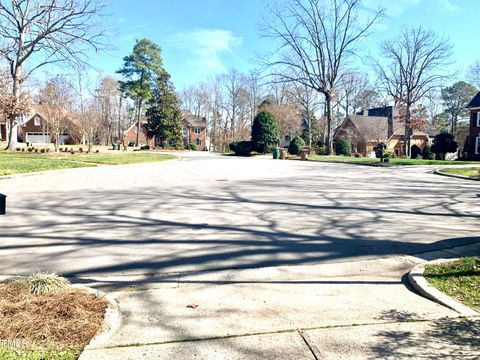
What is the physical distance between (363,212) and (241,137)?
2484 inches

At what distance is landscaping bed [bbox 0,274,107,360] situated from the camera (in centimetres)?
284

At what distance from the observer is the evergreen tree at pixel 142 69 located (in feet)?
210

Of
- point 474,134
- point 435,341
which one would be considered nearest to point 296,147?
point 474,134

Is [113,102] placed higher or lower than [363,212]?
higher

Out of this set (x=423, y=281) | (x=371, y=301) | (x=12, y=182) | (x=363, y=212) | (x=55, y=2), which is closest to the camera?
(x=371, y=301)

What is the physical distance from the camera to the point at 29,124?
229ft

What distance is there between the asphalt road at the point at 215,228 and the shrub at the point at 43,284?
28.7 inches

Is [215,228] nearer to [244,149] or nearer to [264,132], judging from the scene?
[264,132]

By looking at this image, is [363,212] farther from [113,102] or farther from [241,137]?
[113,102]

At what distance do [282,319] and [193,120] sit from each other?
279ft

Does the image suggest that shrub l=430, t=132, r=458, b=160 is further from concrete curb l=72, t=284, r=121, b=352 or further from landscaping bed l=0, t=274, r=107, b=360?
landscaping bed l=0, t=274, r=107, b=360

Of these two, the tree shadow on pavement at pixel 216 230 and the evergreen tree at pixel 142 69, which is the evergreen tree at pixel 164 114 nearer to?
the evergreen tree at pixel 142 69

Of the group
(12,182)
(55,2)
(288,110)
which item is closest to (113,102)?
(288,110)

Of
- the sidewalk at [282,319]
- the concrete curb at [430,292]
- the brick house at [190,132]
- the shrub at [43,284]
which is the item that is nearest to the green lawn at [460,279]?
the concrete curb at [430,292]
